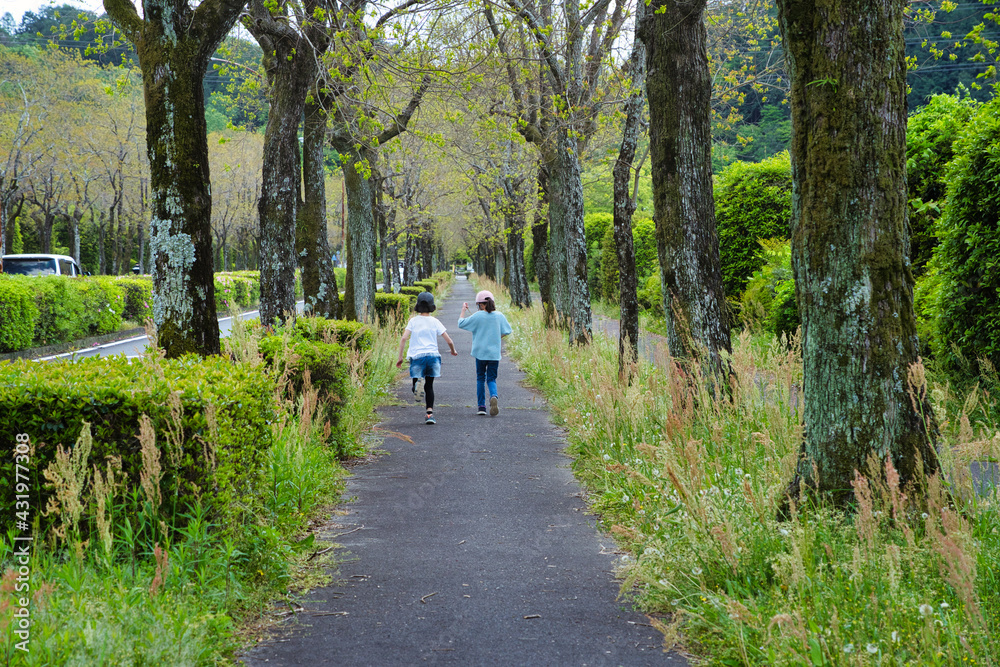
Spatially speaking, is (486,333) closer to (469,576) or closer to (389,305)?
(469,576)

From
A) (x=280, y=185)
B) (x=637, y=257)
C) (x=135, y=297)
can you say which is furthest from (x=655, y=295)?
(x=135, y=297)

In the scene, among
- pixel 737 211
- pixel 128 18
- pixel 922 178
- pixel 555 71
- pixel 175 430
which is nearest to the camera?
pixel 175 430

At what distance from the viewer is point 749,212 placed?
16.9 meters

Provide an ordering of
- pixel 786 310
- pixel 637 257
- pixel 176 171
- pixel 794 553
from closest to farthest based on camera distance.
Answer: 1. pixel 794 553
2. pixel 176 171
3. pixel 786 310
4. pixel 637 257

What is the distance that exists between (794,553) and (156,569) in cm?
299

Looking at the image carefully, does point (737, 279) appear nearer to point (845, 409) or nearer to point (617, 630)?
point (845, 409)

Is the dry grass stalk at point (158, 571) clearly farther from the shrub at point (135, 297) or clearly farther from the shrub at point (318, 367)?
the shrub at point (135, 297)

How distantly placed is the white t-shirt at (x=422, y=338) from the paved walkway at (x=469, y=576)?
2168 mm

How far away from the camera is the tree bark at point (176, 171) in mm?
6680

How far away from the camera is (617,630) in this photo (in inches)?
154

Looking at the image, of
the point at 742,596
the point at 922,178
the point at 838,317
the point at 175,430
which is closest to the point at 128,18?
the point at 175,430

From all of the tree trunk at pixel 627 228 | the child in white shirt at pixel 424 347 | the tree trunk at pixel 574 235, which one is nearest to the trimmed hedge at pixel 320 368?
the child in white shirt at pixel 424 347

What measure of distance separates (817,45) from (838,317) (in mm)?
1639

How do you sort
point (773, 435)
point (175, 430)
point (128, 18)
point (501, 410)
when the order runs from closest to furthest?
1. point (175, 430)
2. point (773, 435)
3. point (128, 18)
4. point (501, 410)
